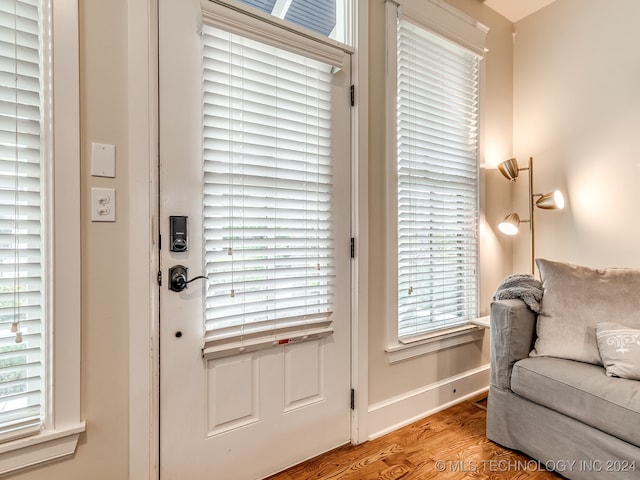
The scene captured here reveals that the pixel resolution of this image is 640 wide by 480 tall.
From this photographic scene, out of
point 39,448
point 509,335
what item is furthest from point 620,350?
point 39,448

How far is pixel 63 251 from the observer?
1147 mm

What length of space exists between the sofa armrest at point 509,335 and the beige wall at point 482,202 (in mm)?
462

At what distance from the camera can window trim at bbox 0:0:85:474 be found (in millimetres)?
1128

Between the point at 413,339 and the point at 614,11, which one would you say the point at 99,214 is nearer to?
the point at 413,339

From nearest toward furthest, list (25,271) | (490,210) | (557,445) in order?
(25,271), (557,445), (490,210)

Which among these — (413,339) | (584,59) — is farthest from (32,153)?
(584,59)

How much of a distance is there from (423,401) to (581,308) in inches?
41.5

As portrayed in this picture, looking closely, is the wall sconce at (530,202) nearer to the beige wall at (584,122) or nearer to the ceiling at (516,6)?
the beige wall at (584,122)

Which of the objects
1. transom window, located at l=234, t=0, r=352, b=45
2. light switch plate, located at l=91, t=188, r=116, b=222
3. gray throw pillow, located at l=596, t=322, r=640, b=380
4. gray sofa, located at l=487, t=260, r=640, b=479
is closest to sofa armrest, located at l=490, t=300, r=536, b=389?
gray sofa, located at l=487, t=260, r=640, b=479

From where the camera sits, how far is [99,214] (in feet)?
4.01

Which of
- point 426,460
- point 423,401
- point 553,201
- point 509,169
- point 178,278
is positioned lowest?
point 426,460

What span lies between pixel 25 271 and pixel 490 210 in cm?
275

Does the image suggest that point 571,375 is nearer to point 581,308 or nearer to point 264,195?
point 581,308

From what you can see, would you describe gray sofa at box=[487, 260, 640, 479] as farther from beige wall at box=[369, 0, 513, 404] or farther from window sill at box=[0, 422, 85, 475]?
window sill at box=[0, 422, 85, 475]
